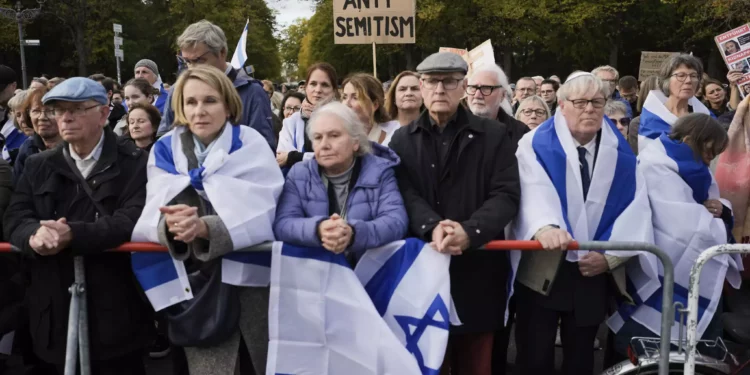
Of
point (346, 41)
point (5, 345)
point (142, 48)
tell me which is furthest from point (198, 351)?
point (142, 48)

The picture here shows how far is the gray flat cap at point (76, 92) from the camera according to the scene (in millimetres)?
3158

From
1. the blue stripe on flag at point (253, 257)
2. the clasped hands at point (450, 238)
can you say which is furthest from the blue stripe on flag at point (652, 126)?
the blue stripe on flag at point (253, 257)

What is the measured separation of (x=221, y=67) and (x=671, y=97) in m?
3.20

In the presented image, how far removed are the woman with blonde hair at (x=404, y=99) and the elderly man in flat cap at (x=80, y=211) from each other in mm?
2261

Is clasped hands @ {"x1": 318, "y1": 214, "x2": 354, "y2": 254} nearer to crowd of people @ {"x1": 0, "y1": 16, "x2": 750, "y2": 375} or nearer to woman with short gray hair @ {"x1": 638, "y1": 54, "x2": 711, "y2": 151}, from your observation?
crowd of people @ {"x1": 0, "y1": 16, "x2": 750, "y2": 375}

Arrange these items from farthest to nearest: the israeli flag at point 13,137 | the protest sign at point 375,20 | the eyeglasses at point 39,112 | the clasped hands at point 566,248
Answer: the protest sign at point 375,20, the israeli flag at point 13,137, the eyeglasses at point 39,112, the clasped hands at point 566,248

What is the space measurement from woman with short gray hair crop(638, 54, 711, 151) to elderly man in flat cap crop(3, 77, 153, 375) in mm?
3274

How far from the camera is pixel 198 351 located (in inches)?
127

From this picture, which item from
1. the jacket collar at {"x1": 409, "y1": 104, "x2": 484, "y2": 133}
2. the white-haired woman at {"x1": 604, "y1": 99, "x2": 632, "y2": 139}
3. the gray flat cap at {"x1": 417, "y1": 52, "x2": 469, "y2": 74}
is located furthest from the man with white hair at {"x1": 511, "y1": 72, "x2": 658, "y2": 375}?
the white-haired woman at {"x1": 604, "y1": 99, "x2": 632, "y2": 139}

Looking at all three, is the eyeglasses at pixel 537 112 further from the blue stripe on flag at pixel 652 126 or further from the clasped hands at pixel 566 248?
the clasped hands at pixel 566 248

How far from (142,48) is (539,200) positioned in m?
44.5

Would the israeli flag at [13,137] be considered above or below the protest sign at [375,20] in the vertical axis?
below

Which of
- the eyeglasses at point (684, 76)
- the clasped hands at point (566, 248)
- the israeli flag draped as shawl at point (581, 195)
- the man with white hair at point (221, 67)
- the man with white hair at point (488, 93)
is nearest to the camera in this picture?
the clasped hands at point (566, 248)

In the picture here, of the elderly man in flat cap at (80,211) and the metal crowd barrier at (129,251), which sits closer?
the metal crowd barrier at (129,251)
